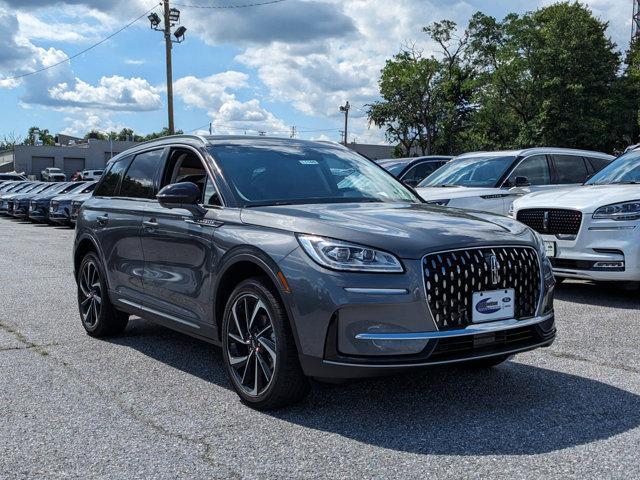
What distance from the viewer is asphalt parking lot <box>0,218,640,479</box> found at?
11.4 feet

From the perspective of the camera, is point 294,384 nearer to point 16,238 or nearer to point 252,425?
point 252,425

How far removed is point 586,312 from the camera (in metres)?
7.39

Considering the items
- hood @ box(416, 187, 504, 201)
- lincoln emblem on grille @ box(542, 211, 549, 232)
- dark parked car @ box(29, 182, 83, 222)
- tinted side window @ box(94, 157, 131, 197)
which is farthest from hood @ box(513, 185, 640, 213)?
dark parked car @ box(29, 182, 83, 222)

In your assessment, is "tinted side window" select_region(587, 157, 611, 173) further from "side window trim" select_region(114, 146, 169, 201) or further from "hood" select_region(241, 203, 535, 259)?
"side window trim" select_region(114, 146, 169, 201)

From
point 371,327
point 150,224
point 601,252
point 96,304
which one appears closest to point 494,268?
point 371,327

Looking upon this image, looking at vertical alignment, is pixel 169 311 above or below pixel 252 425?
above

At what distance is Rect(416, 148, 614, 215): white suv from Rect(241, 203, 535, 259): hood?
5829mm

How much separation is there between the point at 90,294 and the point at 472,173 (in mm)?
6784

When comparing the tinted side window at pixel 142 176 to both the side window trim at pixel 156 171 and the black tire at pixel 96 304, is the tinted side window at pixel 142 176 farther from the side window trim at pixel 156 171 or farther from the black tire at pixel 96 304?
the black tire at pixel 96 304

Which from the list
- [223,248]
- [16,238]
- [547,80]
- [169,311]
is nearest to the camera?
[223,248]

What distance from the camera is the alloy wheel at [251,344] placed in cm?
425

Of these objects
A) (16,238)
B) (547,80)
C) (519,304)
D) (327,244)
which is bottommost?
(16,238)

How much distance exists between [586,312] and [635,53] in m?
44.9

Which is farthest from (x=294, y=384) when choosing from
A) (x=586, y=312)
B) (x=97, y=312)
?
(x=586, y=312)
